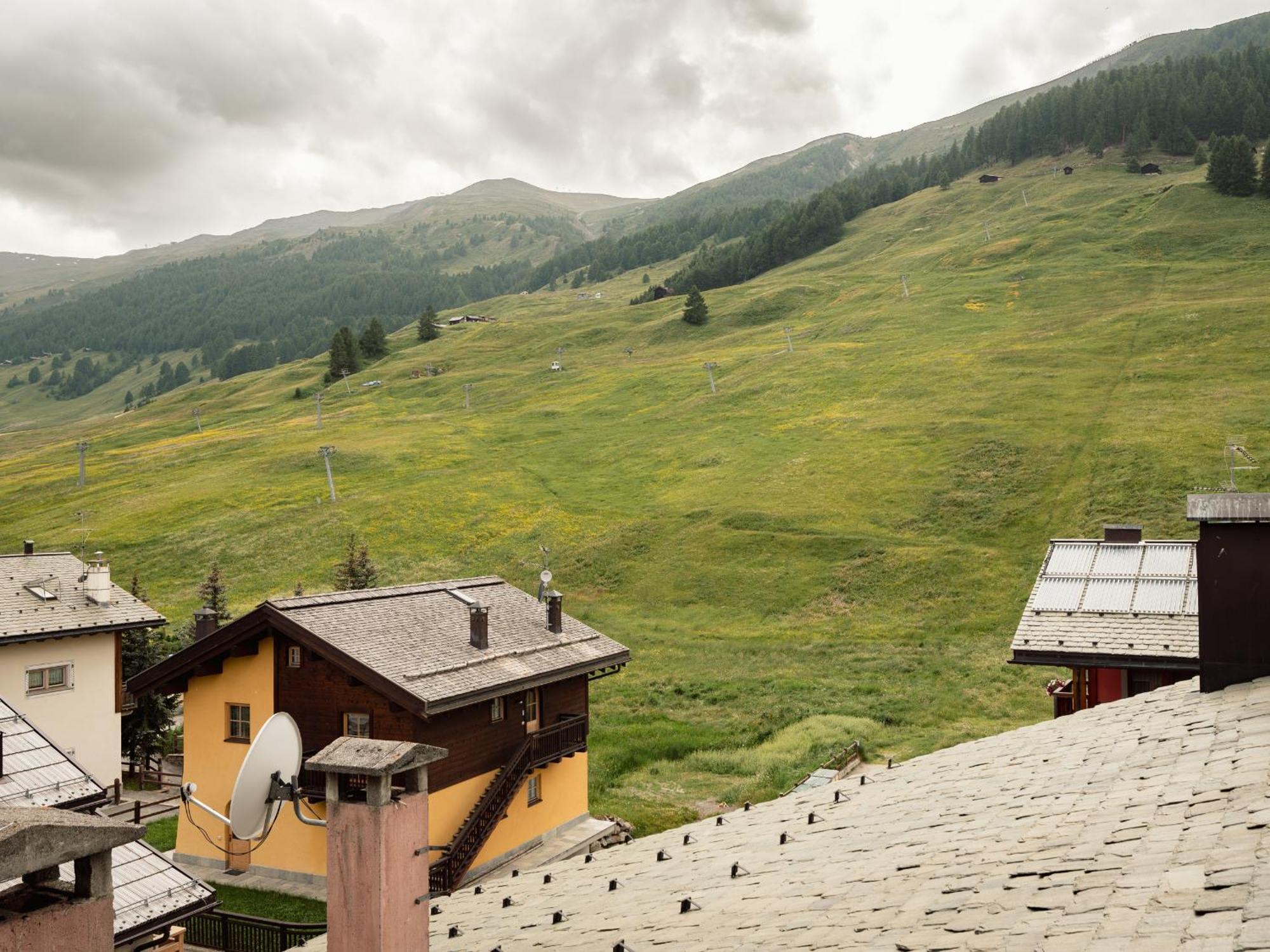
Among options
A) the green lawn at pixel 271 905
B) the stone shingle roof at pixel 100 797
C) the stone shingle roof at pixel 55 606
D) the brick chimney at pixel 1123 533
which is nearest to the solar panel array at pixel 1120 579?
the brick chimney at pixel 1123 533

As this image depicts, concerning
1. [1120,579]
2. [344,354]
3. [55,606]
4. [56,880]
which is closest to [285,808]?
[55,606]

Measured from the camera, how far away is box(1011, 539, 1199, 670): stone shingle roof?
71.2ft

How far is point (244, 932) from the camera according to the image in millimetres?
22203

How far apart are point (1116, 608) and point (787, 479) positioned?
55.0 m

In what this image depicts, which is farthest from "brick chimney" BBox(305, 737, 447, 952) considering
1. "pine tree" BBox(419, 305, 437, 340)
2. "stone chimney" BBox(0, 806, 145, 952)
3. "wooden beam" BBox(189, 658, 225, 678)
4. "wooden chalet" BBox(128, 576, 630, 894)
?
"pine tree" BBox(419, 305, 437, 340)

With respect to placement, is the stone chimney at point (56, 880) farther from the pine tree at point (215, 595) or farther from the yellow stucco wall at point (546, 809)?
the pine tree at point (215, 595)

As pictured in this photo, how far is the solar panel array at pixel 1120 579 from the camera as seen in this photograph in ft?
76.9

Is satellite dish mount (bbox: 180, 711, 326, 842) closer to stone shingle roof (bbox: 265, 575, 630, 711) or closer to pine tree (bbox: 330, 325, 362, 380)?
stone shingle roof (bbox: 265, 575, 630, 711)

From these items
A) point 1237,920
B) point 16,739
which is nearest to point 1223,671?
point 1237,920

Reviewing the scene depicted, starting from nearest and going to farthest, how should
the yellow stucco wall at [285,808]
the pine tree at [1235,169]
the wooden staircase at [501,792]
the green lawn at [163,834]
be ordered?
the wooden staircase at [501,792] < the yellow stucco wall at [285,808] < the green lawn at [163,834] < the pine tree at [1235,169]

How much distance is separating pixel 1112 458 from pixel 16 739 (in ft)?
229

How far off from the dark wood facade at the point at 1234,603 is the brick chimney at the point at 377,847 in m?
9.82

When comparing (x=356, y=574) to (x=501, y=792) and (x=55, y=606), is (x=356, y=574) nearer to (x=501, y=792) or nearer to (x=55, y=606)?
(x=55, y=606)

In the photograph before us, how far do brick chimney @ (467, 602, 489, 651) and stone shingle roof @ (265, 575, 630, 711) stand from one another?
227 millimetres
